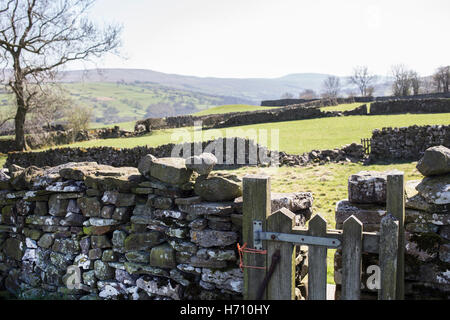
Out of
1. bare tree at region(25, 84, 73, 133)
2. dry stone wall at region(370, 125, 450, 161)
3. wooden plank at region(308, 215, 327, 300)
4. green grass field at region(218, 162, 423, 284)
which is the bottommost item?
green grass field at region(218, 162, 423, 284)

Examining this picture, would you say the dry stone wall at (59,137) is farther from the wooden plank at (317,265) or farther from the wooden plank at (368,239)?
the wooden plank at (368,239)

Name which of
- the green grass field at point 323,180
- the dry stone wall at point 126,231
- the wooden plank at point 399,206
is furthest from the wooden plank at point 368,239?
the green grass field at point 323,180

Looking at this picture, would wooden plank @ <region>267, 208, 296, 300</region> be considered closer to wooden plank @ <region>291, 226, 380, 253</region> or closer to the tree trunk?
wooden plank @ <region>291, 226, 380, 253</region>

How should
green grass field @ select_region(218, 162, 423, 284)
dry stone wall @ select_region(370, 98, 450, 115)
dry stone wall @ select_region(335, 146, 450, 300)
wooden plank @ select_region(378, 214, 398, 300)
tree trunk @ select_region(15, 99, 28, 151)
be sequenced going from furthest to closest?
1. dry stone wall @ select_region(370, 98, 450, 115)
2. tree trunk @ select_region(15, 99, 28, 151)
3. green grass field @ select_region(218, 162, 423, 284)
4. dry stone wall @ select_region(335, 146, 450, 300)
5. wooden plank @ select_region(378, 214, 398, 300)

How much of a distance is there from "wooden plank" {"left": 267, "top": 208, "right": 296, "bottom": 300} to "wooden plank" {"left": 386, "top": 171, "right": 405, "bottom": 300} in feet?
2.65

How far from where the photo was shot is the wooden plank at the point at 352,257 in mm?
2992

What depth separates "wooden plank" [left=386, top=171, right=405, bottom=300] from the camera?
2992 mm

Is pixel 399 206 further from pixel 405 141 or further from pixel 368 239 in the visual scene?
pixel 405 141

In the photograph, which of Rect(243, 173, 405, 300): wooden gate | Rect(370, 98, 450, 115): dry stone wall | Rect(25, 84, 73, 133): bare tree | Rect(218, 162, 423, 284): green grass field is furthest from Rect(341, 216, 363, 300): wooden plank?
Rect(370, 98, 450, 115): dry stone wall

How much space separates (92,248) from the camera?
4.94 metres

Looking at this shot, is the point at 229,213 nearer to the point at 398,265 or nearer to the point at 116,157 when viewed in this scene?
the point at 398,265

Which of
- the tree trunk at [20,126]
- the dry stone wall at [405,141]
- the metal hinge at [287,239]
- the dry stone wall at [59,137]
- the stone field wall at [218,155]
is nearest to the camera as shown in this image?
the metal hinge at [287,239]
